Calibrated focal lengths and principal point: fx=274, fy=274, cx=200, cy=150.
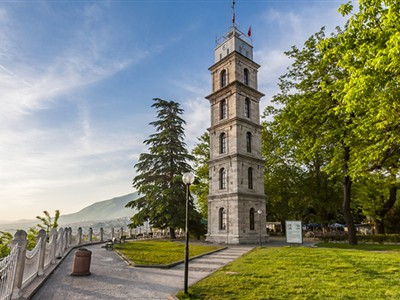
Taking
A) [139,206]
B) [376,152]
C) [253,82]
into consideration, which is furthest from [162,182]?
[376,152]

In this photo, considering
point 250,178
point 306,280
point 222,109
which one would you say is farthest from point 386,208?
point 306,280

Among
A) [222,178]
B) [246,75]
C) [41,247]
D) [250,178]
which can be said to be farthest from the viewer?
[246,75]

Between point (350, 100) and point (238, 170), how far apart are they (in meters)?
14.8

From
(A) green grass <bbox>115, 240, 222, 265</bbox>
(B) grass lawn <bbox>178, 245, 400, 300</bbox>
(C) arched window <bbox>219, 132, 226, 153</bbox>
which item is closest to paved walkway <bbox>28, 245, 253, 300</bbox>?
(B) grass lawn <bbox>178, 245, 400, 300</bbox>

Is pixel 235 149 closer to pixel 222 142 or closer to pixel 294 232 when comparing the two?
pixel 222 142

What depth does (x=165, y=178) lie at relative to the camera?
3250cm

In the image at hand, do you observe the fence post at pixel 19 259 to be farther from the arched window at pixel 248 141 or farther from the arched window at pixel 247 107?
the arched window at pixel 247 107

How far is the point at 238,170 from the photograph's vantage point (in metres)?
25.9

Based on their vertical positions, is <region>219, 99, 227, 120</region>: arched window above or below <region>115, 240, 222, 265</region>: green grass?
above

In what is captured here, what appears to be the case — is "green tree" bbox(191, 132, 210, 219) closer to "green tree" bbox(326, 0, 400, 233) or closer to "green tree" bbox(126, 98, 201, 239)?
"green tree" bbox(126, 98, 201, 239)

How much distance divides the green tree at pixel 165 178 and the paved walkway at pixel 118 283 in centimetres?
1686

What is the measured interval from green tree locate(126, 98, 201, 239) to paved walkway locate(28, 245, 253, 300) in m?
16.9

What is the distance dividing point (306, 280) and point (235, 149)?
17.9m

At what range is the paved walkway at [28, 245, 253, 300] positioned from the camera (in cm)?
799
